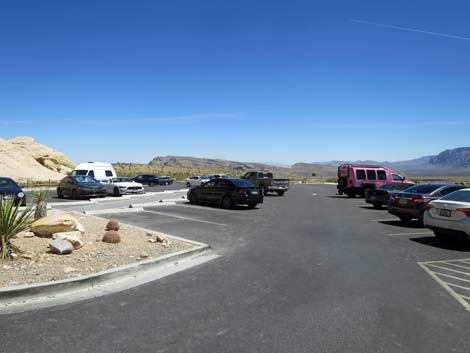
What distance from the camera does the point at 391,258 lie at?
31.3ft

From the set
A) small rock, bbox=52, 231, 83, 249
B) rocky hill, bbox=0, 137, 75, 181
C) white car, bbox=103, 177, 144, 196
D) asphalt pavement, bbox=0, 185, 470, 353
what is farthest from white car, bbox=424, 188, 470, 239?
rocky hill, bbox=0, 137, 75, 181

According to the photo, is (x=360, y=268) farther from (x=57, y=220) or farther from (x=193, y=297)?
(x=57, y=220)

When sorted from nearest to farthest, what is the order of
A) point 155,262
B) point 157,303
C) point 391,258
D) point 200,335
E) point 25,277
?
point 200,335
point 157,303
point 25,277
point 155,262
point 391,258

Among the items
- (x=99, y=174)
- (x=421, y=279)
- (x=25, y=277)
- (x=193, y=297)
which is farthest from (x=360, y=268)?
(x=99, y=174)

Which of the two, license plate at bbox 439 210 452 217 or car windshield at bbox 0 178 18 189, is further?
car windshield at bbox 0 178 18 189

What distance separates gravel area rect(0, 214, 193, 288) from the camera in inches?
274

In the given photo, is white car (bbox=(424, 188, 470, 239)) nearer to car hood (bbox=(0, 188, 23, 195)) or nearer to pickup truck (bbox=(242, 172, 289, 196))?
car hood (bbox=(0, 188, 23, 195))

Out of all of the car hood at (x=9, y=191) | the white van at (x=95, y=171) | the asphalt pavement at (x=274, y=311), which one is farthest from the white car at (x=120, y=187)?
the asphalt pavement at (x=274, y=311)

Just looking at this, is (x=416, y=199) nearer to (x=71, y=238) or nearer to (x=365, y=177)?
(x=71, y=238)

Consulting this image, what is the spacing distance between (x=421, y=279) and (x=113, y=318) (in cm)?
540

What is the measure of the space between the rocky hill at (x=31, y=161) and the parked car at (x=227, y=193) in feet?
113

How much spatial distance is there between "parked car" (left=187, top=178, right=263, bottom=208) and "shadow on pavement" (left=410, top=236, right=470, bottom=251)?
964cm

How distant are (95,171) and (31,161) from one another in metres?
28.6

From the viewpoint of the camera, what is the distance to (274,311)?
18.7 feet
